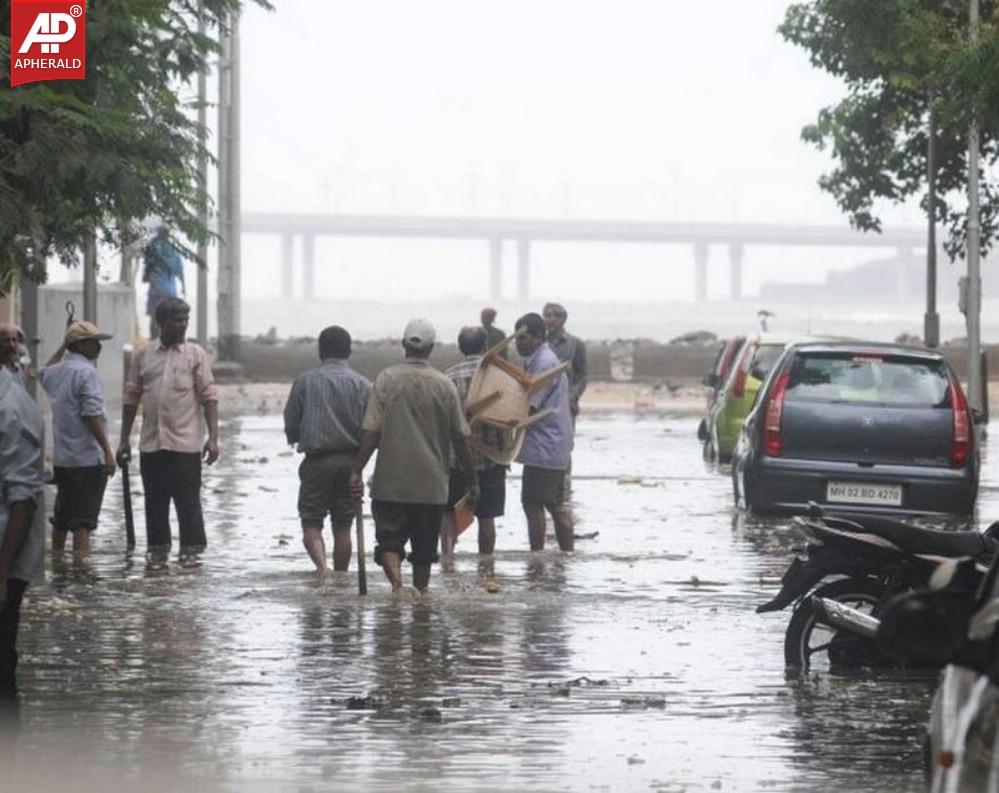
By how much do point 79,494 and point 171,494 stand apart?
768mm

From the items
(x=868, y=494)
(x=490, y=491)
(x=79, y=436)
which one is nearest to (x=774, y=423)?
(x=868, y=494)

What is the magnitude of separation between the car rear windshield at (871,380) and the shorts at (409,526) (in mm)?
5486

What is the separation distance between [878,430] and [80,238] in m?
6.41

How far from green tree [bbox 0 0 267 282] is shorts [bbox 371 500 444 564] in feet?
8.08

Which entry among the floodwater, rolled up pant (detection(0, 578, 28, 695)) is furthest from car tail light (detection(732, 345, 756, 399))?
rolled up pant (detection(0, 578, 28, 695))

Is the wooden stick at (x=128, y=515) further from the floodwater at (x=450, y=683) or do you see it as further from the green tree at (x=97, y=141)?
the green tree at (x=97, y=141)

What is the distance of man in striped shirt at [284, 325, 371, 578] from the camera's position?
17141mm

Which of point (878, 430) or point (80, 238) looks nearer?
point (80, 238)

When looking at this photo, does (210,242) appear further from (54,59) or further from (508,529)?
(54,59)

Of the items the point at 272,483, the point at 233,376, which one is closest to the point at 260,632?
the point at 272,483

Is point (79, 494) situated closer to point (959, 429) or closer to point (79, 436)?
point (79, 436)

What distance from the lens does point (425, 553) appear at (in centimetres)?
1617

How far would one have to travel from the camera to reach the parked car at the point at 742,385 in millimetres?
28688

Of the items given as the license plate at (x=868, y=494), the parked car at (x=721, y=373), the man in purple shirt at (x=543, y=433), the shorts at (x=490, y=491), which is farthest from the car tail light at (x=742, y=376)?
the shorts at (x=490, y=491)
